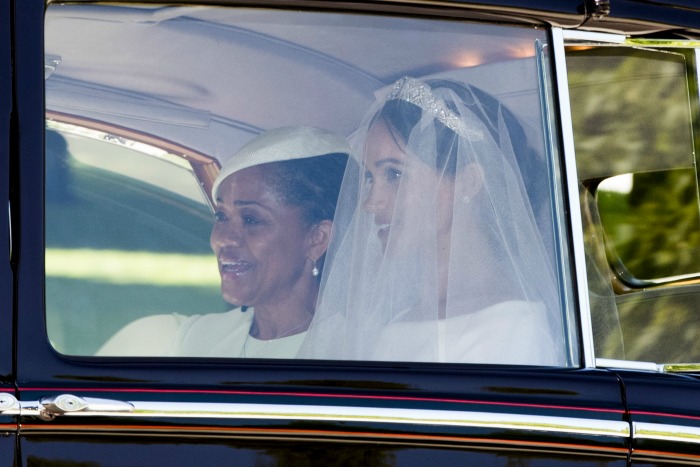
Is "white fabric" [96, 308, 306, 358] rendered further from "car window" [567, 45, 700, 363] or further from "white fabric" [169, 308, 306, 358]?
"car window" [567, 45, 700, 363]

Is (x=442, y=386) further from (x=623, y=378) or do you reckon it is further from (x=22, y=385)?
(x=22, y=385)

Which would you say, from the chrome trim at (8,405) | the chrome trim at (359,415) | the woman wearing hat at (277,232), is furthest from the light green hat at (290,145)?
the chrome trim at (8,405)

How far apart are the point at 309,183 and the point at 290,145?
3.8 inches

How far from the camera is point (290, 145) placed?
2.35 meters

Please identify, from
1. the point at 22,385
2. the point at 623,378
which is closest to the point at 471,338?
the point at 623,378

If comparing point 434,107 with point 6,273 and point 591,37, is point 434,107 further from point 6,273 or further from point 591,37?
point 6,273

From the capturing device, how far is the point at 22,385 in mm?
2014

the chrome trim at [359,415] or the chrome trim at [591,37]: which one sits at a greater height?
the chrome trim at [591,37]

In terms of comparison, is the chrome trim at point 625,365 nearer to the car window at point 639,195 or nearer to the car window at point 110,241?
the car window at point 639,195

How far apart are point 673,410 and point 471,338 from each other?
17.5 inches

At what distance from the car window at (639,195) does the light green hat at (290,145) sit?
56 cm

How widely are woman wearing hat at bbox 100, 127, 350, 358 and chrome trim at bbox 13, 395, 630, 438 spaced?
0.65 feet

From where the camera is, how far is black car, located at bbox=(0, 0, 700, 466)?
80.9 inches

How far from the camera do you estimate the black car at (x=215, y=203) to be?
6.74 ft
